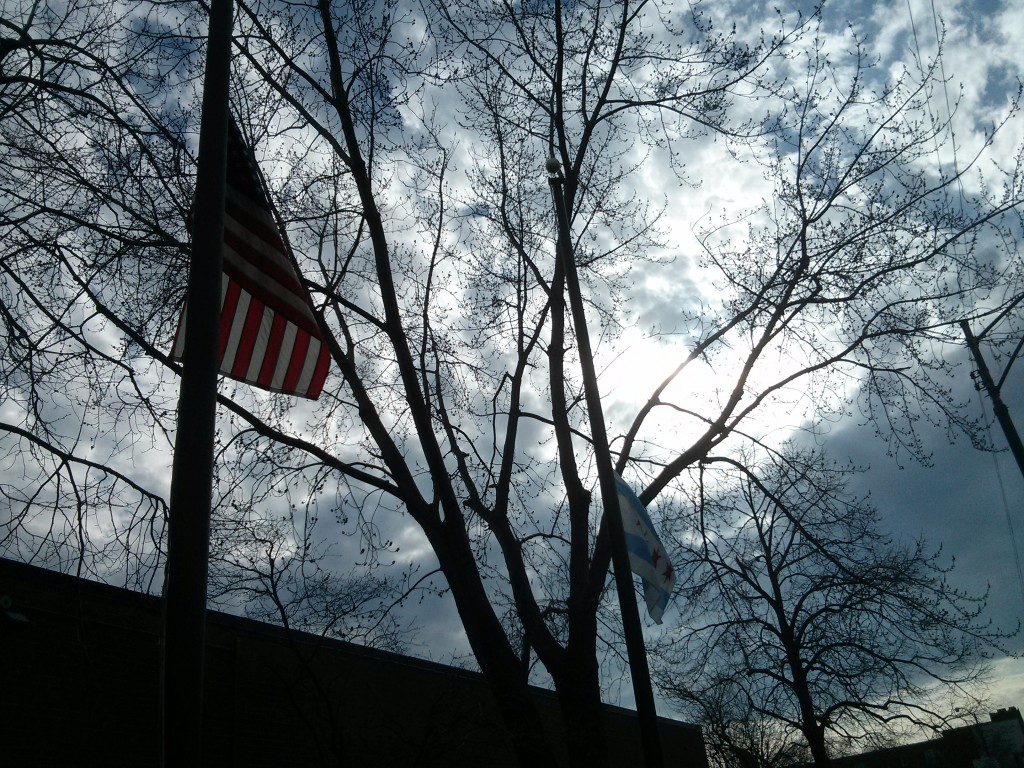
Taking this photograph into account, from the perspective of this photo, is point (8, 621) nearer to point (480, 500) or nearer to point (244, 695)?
point (480, 500)

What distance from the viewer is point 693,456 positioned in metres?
12.1

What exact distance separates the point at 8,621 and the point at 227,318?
272 cm

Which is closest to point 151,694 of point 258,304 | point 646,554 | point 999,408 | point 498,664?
point 498,664

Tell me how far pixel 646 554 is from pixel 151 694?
6.32 m

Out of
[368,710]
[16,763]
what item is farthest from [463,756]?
[16,763]

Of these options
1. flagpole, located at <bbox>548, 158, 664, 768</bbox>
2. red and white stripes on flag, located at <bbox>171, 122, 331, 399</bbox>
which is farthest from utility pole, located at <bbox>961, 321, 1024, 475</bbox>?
red and white stripes on flag, located at <bbox>171, 122, 331, 399</bbox>

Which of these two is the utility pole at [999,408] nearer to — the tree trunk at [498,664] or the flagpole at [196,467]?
the tree trunk at [498,664]

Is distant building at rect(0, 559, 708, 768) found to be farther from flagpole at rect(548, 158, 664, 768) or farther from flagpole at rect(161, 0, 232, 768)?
flagpole at rect(161, 0, 232, 768)

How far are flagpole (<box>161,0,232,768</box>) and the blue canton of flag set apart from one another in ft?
17.3

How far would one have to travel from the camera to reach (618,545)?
8.25 metres

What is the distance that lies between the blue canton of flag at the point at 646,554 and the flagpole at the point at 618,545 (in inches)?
10.6

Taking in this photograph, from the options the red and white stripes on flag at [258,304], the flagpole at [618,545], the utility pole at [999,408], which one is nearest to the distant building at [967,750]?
the utility pole at [999,408]

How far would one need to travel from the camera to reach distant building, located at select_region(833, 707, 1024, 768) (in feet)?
147

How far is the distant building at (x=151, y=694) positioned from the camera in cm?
915
